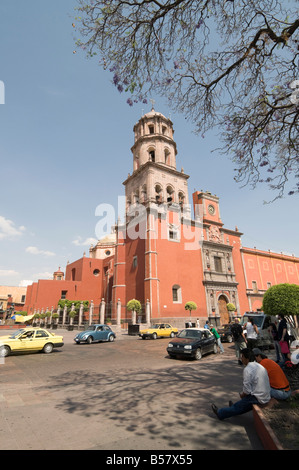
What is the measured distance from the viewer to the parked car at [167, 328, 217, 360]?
10453mm

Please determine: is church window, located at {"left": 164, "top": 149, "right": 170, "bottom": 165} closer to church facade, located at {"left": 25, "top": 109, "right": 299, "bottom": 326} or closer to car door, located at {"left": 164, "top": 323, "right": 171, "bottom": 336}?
church facade, located at {"left": 25, "top": 109, "right": 299, "bottom": 326}

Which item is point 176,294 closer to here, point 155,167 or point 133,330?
point 133,330

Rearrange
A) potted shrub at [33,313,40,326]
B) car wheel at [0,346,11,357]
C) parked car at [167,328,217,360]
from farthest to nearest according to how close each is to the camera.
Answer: potted shrub at [33,313,40,326] < car wheel at [0,346,11,357] < parked car at [167,328,217,360]

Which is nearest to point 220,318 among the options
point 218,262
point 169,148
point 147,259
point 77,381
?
point 218,262

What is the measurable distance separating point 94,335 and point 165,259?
1179 cm

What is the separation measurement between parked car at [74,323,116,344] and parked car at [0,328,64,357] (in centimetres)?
357

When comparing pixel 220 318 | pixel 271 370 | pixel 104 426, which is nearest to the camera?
pixel 104 426

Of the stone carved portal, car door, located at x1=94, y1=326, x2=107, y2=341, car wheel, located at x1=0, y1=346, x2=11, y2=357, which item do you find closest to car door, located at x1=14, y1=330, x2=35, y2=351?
car wheel, located at x1=0, y1=346, x2=11, y2=357

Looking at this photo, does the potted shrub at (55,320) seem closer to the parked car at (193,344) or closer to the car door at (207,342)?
the parked car at (193,344)

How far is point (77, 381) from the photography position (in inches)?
267

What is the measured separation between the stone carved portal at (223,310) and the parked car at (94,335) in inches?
621

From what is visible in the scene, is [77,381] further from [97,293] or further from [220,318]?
[97,293]
